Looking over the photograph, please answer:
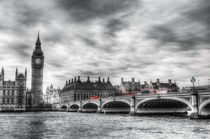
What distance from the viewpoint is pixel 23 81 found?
570 feet

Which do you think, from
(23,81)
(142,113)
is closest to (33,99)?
(23,81)

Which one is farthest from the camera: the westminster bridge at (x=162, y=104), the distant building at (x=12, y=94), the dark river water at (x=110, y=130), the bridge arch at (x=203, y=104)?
the distant building at (x=12, y=94)

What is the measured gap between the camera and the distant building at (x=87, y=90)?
17838 centimetres

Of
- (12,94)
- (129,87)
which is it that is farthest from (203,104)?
(12,94)

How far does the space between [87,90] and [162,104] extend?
9961 centimetres

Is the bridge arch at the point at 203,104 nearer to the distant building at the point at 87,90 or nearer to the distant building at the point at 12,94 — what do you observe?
the distant building at the point at 87,90

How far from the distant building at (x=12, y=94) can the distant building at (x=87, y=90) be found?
106ft

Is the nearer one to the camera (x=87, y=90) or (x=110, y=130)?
(x=110, y=130)

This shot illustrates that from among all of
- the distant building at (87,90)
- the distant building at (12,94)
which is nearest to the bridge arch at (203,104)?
the distant building at (87,90)

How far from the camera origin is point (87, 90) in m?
181

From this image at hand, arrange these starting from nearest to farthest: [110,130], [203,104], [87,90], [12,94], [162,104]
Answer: [110,130], [203,104], [162,104], [12,94], [87,90]

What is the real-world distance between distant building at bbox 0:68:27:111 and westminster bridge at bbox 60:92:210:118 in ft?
Result: 162

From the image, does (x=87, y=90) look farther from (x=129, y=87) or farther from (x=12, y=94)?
(x=12, y=94)

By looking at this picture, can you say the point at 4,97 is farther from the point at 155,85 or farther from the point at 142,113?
the point at 142,113
